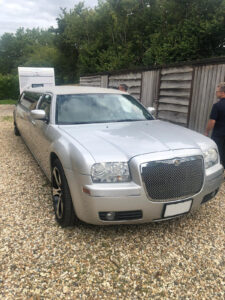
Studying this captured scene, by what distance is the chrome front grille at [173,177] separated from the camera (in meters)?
2.24

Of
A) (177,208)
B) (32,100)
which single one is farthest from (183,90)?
(177,208)

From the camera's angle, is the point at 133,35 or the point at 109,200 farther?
the point at 133,35

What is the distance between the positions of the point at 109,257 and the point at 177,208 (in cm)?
84

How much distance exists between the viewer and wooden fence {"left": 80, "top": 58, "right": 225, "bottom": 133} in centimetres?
550

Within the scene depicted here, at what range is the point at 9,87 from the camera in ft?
74.5

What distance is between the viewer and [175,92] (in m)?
6.57

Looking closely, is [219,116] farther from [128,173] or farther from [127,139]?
[128,173]

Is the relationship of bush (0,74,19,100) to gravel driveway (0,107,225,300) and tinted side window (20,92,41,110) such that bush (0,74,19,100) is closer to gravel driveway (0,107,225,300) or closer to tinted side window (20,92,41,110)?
tinted side window (20,92,41,110)

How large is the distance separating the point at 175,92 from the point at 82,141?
15.6ft

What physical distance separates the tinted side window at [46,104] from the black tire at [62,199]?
38.1 inches

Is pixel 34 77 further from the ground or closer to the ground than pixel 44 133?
further from the ground

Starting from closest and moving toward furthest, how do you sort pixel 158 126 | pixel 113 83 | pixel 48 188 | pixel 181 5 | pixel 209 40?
pixel 158 126 < pixel 48 188 < pixel 113 83 < pixel 209 40 < pixel 181 5

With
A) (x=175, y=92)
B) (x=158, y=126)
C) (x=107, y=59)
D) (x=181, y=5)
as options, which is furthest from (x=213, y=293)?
(x=107, y=59)

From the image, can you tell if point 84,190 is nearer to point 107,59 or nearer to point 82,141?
point 82,141
